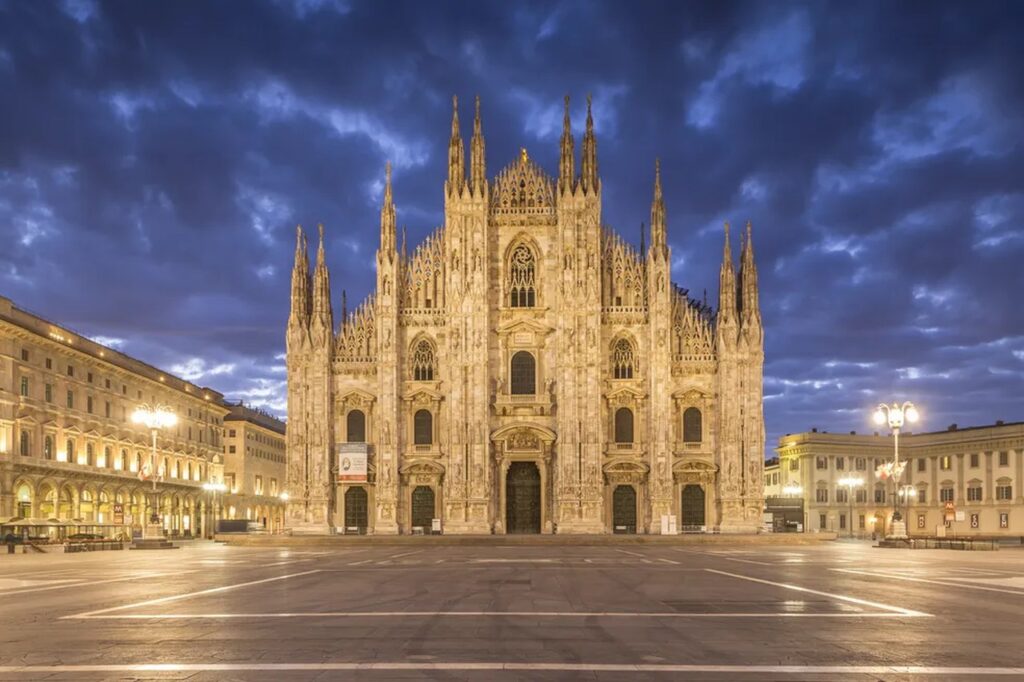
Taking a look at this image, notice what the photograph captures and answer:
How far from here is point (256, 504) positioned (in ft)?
374

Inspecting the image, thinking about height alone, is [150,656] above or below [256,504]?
above

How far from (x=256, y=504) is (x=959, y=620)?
105695 millimetres

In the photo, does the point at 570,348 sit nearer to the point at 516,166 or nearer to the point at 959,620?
the point at 516,166

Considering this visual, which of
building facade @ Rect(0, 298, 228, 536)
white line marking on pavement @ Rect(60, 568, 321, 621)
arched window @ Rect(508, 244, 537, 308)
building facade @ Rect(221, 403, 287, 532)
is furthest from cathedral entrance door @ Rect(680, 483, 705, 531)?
building facade @ Rect(221, 403, 287, 532)

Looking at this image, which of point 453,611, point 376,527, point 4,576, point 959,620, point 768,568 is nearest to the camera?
point 959,620

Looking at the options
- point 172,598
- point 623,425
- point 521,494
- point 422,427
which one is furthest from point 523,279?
point 172,598

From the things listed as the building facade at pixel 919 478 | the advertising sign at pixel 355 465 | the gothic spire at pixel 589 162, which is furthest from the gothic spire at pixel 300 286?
the building facade at pixel 919 478

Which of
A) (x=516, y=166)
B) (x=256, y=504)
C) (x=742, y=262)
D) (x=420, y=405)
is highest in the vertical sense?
(x=516, y=166)

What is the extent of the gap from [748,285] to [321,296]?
30.1 m

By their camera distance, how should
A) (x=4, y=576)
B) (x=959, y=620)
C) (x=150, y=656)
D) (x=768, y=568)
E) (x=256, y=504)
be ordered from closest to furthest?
(x=150, y=656)
(x=959, y=620)
(x=4, y=576)
(x=768, y=568)
(x=256, y=504)

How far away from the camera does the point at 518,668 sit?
11.4 m

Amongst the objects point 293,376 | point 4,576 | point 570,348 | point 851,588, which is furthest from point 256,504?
point 851,588

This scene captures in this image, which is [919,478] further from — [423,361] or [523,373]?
[423,361]

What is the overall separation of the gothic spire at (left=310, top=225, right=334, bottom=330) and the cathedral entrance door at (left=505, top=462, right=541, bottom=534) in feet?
54.5
